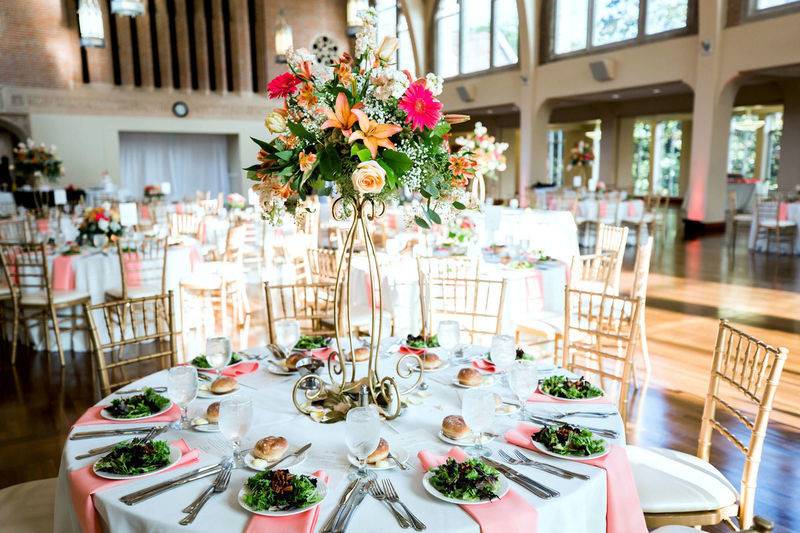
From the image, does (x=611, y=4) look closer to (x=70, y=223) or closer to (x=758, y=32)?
(x=758, y=32)

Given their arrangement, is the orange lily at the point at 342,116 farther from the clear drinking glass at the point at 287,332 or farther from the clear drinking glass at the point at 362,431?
the clear drinking glass at the point at 287,332

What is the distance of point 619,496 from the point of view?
4.91 feet

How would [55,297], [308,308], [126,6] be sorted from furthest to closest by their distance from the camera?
[126,6] → [308,308] → [55,297]

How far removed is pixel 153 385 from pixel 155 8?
15.8 meters

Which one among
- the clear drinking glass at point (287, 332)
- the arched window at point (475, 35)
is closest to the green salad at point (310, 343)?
the clear drinking glass at point (287, 332)

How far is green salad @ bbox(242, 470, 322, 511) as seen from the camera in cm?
131

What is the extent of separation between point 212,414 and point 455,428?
748mm

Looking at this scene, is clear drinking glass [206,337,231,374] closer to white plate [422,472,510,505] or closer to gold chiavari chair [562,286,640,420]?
white plate [422,472,510,505]

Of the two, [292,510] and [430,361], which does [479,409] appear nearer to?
[292,510]

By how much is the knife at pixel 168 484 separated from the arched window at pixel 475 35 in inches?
547

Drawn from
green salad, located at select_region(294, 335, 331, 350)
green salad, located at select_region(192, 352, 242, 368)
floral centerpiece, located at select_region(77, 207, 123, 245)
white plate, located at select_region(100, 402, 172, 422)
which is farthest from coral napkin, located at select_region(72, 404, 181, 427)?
floral centerpiece, located at select_region(77, 207, 123, 245)

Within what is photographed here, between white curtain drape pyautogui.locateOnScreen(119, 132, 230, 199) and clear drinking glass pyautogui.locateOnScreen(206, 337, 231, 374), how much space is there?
49.5 feet

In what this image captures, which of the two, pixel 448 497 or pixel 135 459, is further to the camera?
pixel 135 459

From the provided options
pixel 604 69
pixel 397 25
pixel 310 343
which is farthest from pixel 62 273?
pixel 397 25
